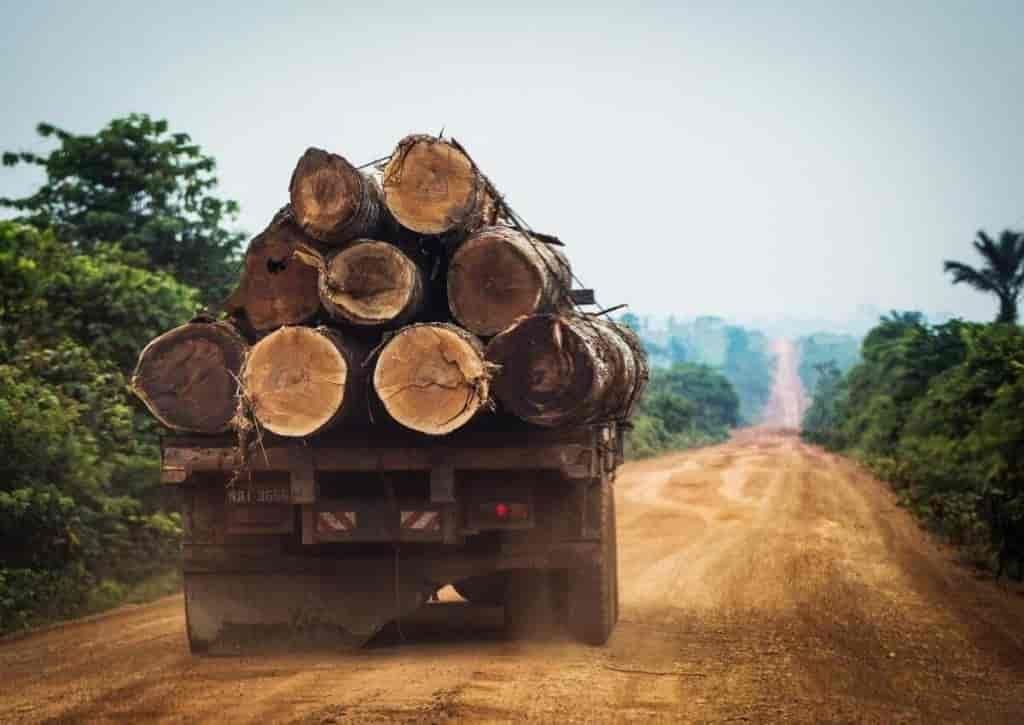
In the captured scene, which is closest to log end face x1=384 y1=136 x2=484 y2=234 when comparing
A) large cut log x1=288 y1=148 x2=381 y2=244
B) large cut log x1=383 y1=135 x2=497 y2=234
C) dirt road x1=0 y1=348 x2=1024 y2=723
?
large cut log x1=383 y1=135 x2=497 y2=234

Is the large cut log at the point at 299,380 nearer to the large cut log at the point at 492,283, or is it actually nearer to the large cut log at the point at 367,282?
the large cut log at the point at 367,282

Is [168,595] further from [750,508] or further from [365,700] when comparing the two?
[750,508]

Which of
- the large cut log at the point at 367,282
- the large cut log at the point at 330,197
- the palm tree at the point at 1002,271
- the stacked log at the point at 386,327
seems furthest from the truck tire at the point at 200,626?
the palm tree at the point at 1002,271

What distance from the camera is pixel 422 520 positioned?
7.93 meters

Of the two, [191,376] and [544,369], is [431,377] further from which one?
[191,376]

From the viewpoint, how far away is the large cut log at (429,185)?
313 inches

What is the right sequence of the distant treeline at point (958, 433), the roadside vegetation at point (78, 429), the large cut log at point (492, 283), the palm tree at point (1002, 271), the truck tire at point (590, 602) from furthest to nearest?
the palm tree at point (1002, 271) < the distant treeline at point (958, 433) < the roadside vegetation at point (78, 429) < the truck tire at point (590, 602) < the large cut log at point (492, 283)

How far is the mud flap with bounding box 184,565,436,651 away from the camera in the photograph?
8.24m

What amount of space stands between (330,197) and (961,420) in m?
13.4

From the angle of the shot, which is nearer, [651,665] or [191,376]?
[191,376]

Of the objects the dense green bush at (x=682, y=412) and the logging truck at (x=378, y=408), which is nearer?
the logging truck at (x=378, y=408)

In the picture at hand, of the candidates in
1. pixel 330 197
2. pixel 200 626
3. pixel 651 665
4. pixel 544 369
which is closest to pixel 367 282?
pixel 330 197

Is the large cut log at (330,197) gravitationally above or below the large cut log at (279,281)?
above

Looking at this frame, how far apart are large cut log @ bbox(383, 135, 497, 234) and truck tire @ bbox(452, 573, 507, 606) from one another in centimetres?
283
